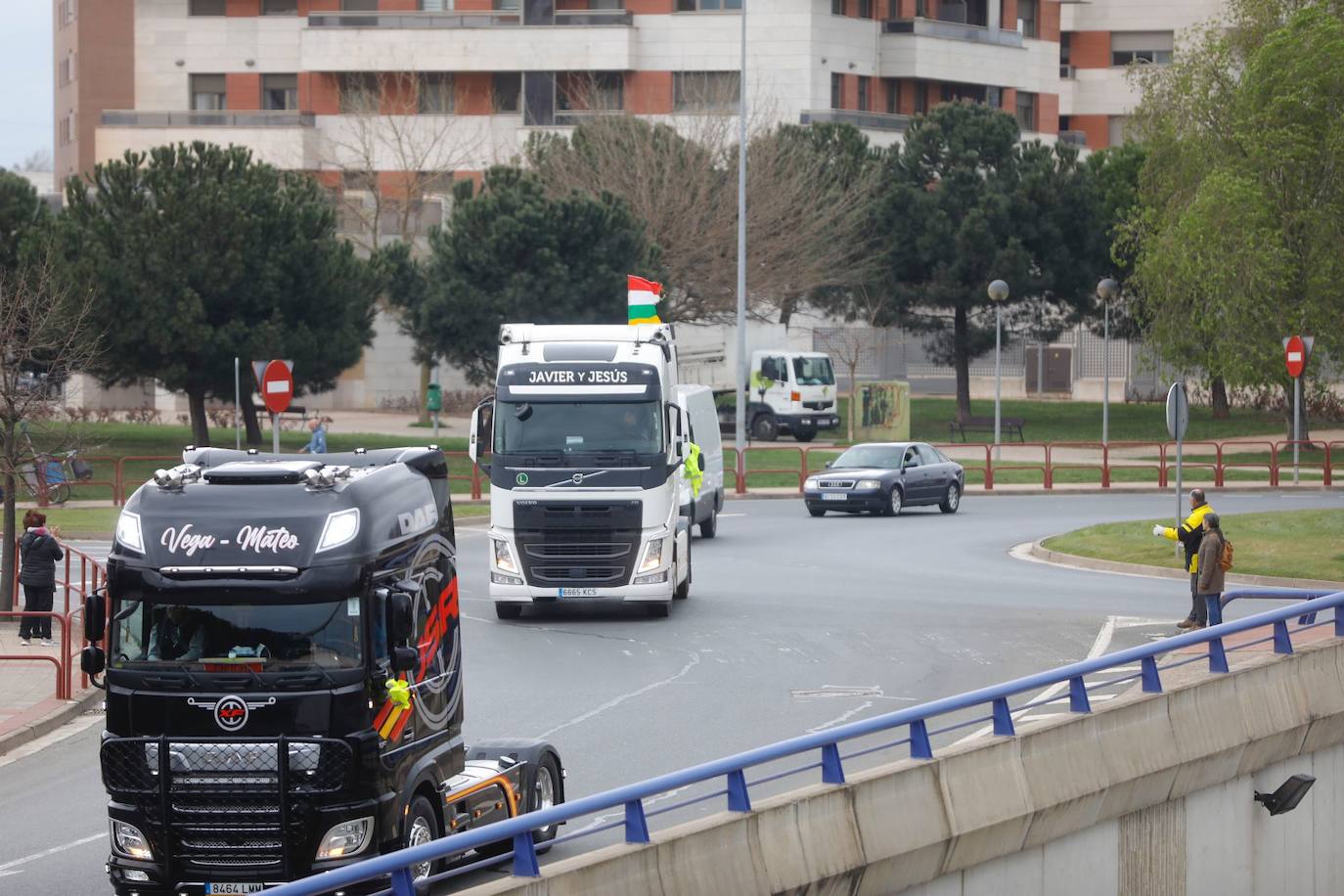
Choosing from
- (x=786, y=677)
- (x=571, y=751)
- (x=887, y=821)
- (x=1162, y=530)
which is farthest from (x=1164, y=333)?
(x=887, y=821)

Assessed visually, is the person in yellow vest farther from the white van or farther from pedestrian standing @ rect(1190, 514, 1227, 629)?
the white van

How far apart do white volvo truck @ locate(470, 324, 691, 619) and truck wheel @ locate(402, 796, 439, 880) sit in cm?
1126

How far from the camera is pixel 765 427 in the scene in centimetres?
5553

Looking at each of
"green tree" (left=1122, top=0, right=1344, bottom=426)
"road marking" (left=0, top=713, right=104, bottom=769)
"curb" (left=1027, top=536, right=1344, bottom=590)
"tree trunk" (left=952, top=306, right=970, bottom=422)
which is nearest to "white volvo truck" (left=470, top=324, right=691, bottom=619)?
"road marking" (left=0, top=713, right=104, bottom=769)

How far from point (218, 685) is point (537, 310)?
40.6 metres

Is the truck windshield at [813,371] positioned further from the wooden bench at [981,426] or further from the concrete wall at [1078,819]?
the concrete wall at [1078,819]

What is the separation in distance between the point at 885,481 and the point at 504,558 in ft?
52.8

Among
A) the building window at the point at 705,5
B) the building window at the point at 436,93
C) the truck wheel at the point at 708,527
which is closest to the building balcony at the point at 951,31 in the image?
the building window at the point at 705,5

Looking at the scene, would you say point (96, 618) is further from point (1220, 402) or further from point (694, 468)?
point (1220, 402)

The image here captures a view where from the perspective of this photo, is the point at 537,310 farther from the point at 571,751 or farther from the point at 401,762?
the point at 401,762

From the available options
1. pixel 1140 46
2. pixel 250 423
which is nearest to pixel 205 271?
pixel 250 423

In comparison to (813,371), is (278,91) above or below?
above

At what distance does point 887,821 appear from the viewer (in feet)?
34.4

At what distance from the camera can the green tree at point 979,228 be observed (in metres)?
61.8
